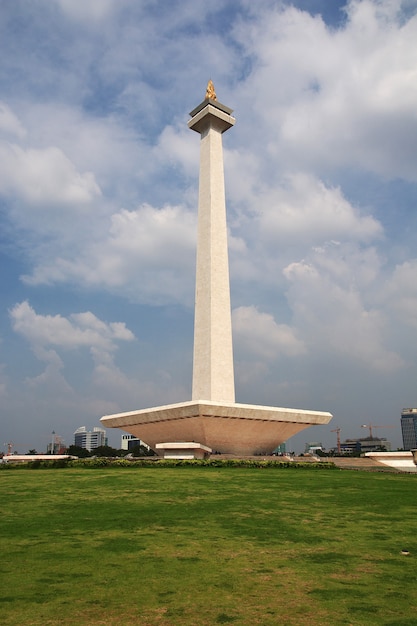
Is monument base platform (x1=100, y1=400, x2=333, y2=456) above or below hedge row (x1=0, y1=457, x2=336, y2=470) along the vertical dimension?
above

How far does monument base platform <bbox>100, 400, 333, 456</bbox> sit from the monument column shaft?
253 cm

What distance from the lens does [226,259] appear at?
32.8 metres

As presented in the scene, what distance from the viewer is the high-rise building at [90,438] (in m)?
172

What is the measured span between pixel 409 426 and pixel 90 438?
114550 mm

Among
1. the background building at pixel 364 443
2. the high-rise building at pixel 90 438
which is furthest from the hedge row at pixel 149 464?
the high-rise building at pixel 90 438

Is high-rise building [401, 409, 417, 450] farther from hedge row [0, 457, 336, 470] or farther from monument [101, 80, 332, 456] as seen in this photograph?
hedge row [0, 457, 336, 470]

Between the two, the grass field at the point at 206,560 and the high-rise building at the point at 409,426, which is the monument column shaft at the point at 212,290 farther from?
the high-rise building at the point at 409,426

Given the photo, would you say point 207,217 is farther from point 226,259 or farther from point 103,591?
point 103,591

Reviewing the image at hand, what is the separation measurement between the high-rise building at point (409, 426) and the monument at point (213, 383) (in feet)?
521

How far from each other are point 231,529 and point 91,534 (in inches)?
Answer: 79.2

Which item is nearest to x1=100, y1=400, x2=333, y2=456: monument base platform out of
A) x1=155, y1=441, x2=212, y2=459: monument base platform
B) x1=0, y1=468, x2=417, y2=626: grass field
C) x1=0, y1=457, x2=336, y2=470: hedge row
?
x1=155, y1=441, x2=212, y2=459: monument base platform

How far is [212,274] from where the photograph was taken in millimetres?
31625

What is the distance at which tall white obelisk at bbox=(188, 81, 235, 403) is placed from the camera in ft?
98.8

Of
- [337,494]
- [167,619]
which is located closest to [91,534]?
[167,619]
